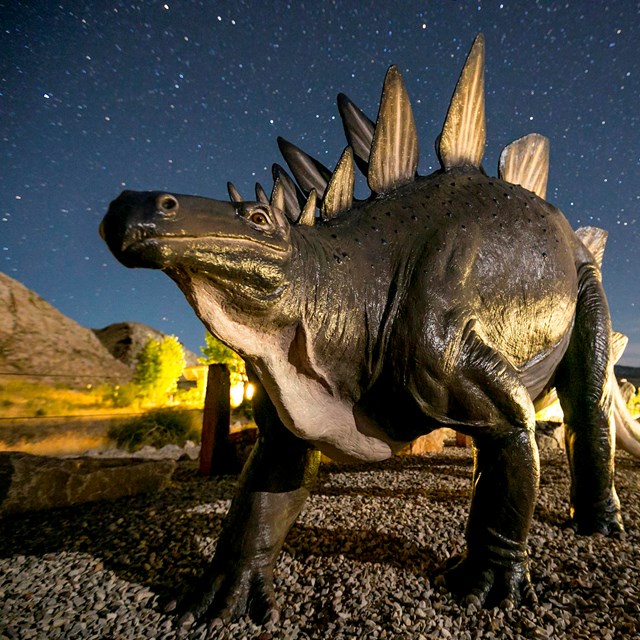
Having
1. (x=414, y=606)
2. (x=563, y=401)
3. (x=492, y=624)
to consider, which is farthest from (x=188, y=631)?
(x=563, y=401)

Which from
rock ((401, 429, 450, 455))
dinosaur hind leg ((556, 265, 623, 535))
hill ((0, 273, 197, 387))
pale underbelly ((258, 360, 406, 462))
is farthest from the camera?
hill ((0, 273, 197, 387))

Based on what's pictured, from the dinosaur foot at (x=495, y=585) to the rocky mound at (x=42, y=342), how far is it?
620 centimetres

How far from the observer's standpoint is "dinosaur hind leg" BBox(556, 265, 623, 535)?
2461 millimetres

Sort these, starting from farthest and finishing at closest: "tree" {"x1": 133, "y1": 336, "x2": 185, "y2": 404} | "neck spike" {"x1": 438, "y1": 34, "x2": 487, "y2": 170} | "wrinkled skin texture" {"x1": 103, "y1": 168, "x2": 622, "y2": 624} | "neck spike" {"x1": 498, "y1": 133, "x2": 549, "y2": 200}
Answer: "tree" {"x1": 133, "y1": 336, "x2": 185, "y2": 404} < "neck spike" {"x1": 498, "y1": 133, "x2": 549, "y2": 200} < "neck spike" {"x1": 438, "y1": 34, "x2": 487, "y2": 170} < "wrinkled skin texture" {"x1": 103, "y1": 168, "x2": 622, "y2": 624}

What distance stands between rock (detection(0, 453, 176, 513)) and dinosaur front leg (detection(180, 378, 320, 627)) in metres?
2.55

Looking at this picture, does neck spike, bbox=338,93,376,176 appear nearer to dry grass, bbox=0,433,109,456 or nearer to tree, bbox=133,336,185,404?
dry grass, bbox=0,433,109,456

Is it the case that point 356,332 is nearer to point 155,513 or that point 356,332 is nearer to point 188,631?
point 188,631

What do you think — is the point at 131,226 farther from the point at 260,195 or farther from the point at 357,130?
the point at 357,130

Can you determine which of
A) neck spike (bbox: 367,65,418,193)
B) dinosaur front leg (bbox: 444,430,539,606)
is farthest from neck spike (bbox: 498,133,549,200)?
dinosaur front leg (bbox: 444,430,539,606)

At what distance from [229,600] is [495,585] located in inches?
46.0

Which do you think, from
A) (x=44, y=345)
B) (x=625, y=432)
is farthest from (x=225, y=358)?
(x=625, y=432)

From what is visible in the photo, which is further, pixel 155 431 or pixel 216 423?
pixel 155 431

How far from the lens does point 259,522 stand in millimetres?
1961

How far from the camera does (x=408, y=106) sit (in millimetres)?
1993
